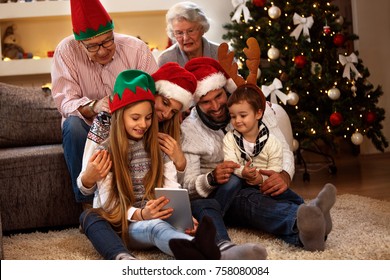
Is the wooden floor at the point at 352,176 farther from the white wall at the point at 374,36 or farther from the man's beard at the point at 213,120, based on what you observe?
the man's beard at the point at 213,120

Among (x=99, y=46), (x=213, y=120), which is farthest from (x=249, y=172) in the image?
(x=99, y=46)

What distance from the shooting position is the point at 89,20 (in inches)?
104

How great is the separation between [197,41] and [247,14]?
114 cm

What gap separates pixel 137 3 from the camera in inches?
205

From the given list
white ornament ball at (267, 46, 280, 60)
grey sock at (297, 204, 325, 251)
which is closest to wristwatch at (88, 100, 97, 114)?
grey sock at (297, 204, 325, 251)

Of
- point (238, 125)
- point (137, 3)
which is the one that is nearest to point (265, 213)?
point (238, 125)

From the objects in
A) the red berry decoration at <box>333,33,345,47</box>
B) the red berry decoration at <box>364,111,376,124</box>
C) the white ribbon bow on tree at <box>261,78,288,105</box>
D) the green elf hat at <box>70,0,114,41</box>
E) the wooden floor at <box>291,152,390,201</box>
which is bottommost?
the wooden floor at <box>291,152,390,201</box>

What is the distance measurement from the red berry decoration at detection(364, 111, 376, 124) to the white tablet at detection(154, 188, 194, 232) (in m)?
2.33

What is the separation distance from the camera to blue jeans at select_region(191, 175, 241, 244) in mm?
2271

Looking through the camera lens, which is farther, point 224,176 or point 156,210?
point 224,176

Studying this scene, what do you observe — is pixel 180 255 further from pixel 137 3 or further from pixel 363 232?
pixel 137 3

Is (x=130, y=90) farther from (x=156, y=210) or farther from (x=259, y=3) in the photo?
(x=259, y=3)

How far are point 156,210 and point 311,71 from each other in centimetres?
230

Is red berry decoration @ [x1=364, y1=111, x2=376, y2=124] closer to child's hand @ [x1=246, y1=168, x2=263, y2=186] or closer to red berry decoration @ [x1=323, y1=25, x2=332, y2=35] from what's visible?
red berry decoration @ [x1=323, y1=25, x2=332, y2=35]
